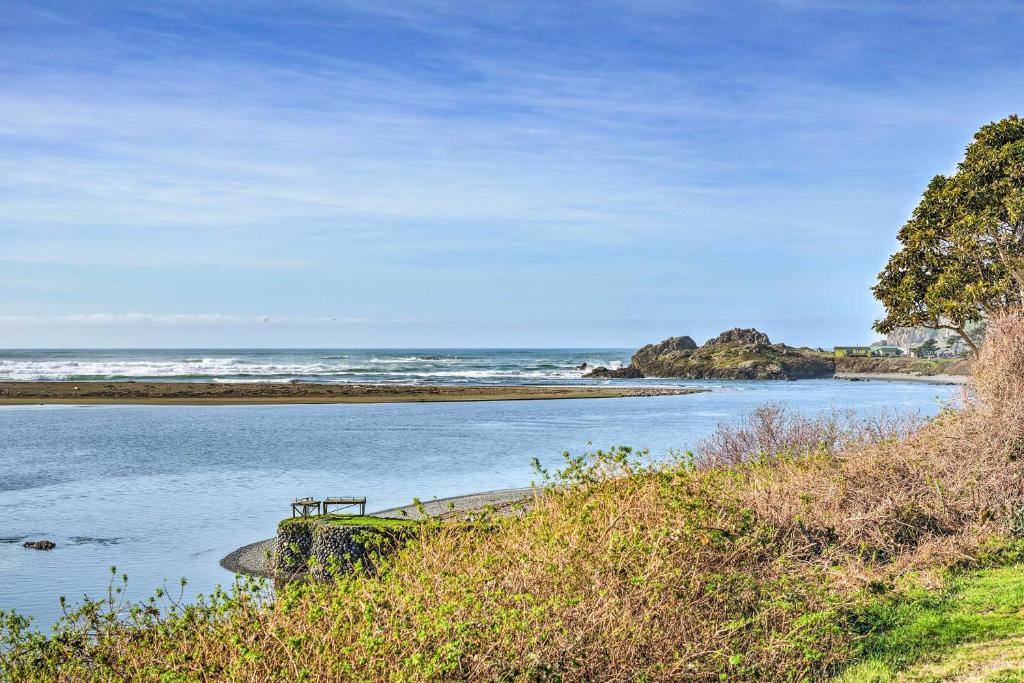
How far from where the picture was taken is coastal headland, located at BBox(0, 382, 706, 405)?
80.8 meters

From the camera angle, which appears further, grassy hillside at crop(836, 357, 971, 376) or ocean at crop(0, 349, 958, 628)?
grassy hillside at crop(836, 357, 971, 376)

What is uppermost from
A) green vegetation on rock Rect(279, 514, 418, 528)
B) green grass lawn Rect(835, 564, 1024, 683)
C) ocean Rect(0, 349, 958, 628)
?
green vegetation on rock Rect(279, 514, 418, 528)

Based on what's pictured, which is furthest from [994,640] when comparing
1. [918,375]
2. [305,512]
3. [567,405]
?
[918,375]

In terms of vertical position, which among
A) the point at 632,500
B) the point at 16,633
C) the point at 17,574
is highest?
the point at 632,500

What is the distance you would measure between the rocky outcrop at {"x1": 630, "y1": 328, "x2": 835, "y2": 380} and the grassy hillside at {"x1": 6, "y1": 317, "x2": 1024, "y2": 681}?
119m

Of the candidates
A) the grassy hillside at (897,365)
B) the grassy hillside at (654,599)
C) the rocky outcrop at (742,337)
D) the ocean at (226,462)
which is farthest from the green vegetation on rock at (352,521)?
the rocky outcrop at (742,337)

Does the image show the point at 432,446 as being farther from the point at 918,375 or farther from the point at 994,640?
the point at 918,375

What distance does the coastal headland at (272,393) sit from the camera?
3182 inches

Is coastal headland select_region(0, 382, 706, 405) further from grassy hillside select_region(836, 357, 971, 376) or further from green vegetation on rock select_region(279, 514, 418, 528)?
green vegetation on rock select_region(279, 514, 418, 528)

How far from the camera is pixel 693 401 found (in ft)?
272

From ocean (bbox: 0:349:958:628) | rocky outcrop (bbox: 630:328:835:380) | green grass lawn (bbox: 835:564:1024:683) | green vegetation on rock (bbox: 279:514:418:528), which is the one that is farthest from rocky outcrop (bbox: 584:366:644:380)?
green grass lawn (bbox: 835:564:1024:683)

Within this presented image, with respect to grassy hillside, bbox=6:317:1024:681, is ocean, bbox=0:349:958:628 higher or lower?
lower

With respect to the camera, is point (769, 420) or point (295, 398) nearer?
point (769, 420)

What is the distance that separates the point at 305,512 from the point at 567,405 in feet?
194
